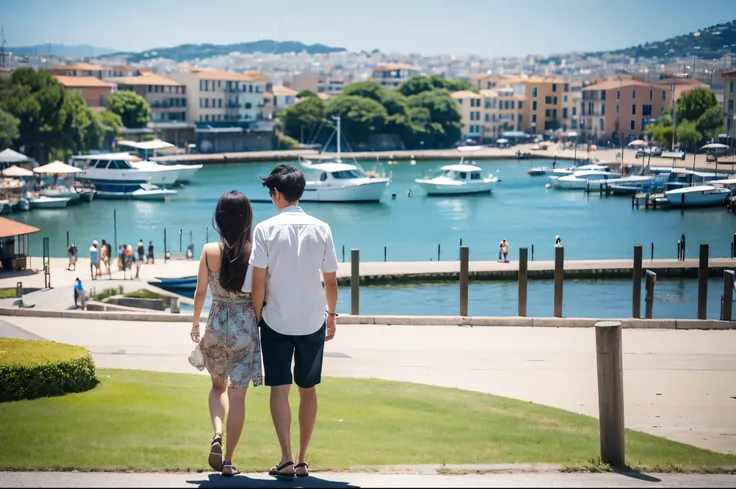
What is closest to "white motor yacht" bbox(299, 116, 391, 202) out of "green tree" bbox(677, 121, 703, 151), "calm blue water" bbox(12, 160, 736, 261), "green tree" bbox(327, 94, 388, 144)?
"calm blue water" bbox(12, 160, 736, 261)

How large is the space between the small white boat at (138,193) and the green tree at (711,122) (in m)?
36.3

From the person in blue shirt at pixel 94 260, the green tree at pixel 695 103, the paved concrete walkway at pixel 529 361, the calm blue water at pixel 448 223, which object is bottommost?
the calm blue water at pixel 448 223

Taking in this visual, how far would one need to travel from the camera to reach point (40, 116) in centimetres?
7000

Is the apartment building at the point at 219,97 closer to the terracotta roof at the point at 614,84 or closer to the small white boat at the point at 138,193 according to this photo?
the terracotta roof at the point at 614,84

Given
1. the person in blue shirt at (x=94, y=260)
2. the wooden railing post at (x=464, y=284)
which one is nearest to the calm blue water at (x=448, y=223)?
the person in blue shirt at (x=94, y=260)

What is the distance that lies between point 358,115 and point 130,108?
66.3 ft

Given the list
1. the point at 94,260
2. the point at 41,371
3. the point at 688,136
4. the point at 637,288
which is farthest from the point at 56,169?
the point at 41,371

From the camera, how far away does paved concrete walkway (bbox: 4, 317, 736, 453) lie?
974 cm

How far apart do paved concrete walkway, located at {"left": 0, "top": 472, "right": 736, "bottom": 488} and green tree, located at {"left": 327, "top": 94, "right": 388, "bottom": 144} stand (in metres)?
95.8

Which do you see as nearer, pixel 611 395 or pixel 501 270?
pixel 611 395

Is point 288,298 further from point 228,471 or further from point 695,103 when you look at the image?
point 695,103

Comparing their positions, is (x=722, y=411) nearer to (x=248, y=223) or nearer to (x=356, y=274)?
(x=248, y=223)

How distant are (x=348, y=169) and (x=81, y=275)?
35850 mm

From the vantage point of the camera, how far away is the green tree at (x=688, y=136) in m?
78.9
